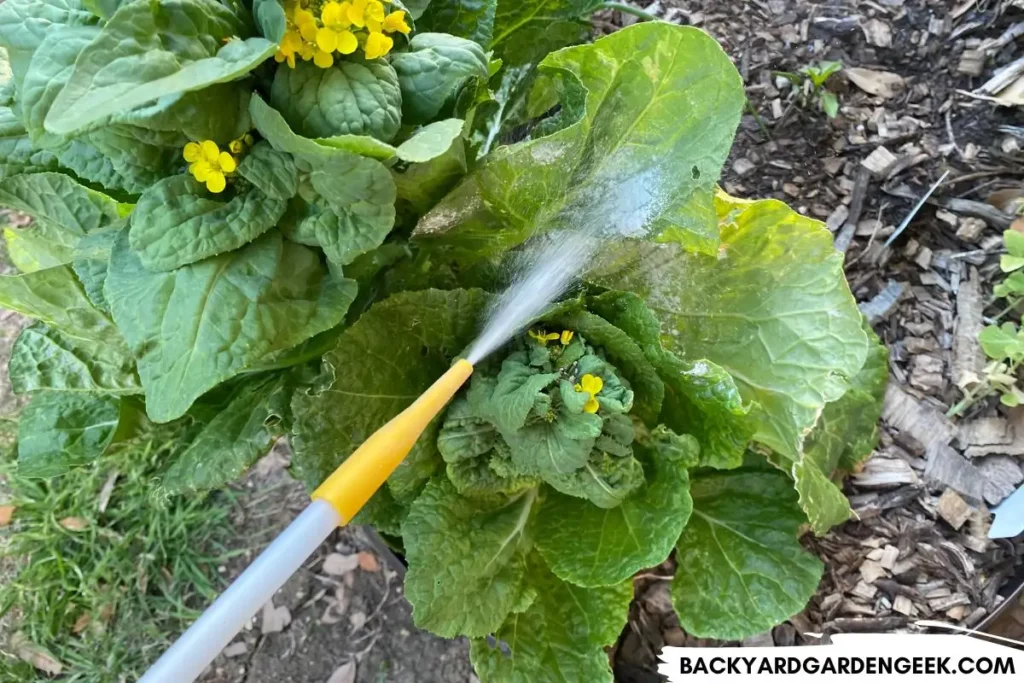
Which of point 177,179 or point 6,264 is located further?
point 6,264

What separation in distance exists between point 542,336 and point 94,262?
494 millimetres

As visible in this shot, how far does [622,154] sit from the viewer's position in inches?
37.8

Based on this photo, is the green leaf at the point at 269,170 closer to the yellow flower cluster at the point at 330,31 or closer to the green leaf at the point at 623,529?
the yellow flower cluster at the point at 330,31

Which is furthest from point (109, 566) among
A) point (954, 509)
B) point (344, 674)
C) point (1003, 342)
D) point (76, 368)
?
point (1003, 342)

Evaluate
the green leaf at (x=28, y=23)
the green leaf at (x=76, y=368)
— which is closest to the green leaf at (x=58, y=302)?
the green leaf at (x=76, y=368)

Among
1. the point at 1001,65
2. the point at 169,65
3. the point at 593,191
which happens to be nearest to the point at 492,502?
the point at 593,191

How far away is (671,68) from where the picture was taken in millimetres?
908

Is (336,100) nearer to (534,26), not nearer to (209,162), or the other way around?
(209,162)

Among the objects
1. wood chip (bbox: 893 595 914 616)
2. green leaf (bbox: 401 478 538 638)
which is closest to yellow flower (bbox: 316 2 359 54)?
green leaf (bbox: 401 478 538 638)

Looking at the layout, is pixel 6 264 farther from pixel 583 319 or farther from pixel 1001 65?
pixel 1001 65

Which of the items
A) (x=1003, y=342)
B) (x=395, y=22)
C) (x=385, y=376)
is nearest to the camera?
(x=395, y=22)

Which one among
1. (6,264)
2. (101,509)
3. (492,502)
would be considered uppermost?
(492,502)

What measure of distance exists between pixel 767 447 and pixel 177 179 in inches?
30.6

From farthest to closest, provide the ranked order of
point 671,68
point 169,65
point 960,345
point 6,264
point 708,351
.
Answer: point 6,264 < point 960,345 < point 708,351 < point 671,68 < point 169,65
